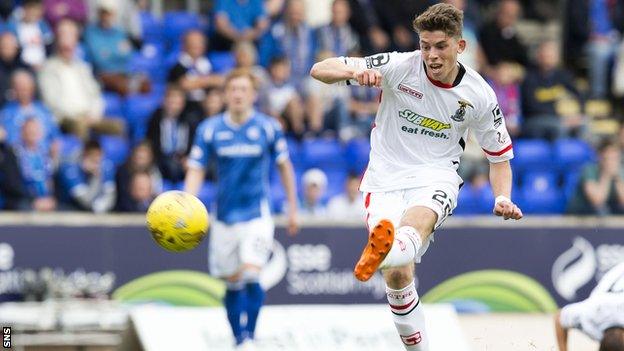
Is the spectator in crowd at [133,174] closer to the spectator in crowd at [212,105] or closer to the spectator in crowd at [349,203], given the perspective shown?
the spectator in crowd at [212,105]

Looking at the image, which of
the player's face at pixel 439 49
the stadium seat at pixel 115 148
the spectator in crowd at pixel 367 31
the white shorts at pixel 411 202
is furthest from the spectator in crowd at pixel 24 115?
the player's face at pixel 439 49

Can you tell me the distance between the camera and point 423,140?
9.87 m

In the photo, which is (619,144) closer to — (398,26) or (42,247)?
(398,26)

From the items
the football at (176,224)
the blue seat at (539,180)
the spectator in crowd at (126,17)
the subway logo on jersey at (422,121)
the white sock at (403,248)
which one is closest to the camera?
the white sock at (403,248)

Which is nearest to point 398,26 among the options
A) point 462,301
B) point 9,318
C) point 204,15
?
point 204,15

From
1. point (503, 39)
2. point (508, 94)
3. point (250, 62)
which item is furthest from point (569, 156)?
point (250, 62)

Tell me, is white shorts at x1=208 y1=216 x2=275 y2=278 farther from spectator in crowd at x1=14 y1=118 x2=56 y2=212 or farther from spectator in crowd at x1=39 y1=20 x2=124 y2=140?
spectator in crowd at x1=39 y1=20 x2=124 y2=140

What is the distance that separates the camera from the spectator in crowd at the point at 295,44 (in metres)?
17.7

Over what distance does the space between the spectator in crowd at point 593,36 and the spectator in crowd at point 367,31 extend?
2962mm

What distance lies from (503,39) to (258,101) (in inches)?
148

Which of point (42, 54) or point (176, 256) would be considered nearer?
point (176, 256)

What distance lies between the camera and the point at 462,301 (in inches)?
633

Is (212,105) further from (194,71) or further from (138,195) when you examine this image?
(138,195)

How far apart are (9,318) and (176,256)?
244 centimetres
